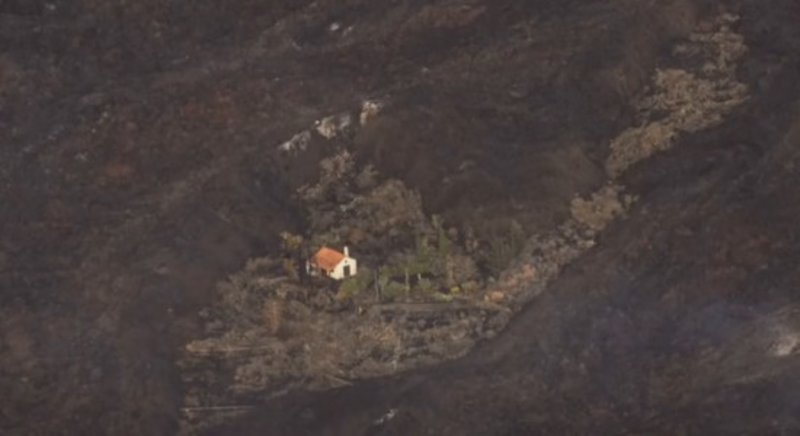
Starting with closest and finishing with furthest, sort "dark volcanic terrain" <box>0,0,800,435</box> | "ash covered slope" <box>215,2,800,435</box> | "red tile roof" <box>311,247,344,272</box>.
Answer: "ash covered slope" <box>215,2,800,435</box>
"dark volcanic terrain" <box>0,0,800,435</box>
"red tile roof" <box>311,247,344,272</box>

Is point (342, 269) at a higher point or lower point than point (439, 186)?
lower

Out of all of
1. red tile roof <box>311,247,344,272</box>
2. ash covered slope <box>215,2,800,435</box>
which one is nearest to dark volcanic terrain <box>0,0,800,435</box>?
ash covered slope <box>215,2,800,435</box>

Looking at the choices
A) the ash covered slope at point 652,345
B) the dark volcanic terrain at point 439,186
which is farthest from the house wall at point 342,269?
the ash covered slope at point 652,345

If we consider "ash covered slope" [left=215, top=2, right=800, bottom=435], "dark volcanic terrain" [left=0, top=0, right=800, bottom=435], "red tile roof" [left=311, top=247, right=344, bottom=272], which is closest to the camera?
"ash covered slope" [left=215, top=2, right=800, bottom=435]

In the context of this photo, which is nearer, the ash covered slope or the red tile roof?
the ash covered slope

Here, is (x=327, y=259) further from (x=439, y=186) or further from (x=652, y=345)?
(x=652, y=345)

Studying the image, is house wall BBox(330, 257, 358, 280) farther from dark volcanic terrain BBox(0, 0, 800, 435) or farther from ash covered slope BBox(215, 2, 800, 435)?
ash covered slope BBox(215, 2, 800, 435)

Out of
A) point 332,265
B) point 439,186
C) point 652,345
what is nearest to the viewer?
point 652,345

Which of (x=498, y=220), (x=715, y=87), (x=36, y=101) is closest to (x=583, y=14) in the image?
(x=715, y=87)

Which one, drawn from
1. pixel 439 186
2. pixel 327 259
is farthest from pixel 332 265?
pixel 439 186
